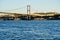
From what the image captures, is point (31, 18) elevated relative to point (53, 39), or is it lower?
lower

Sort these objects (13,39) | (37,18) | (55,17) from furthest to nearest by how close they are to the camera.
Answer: (37,18), (55,17), (13,39)

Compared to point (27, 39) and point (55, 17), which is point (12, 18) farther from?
point (27, 39)

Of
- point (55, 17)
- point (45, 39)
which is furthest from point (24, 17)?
point (45, 39)

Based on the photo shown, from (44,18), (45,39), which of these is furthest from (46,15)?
(45,39)

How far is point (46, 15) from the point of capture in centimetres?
11856

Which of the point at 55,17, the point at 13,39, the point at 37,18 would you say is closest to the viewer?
the point at 13,39

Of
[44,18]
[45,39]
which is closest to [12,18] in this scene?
[44,18]

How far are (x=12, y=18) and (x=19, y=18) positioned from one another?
2721 millimetres

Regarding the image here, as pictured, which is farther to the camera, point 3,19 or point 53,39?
point 3,19

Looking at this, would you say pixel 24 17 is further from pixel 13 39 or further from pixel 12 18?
pixel 13 39

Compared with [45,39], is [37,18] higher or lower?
lower

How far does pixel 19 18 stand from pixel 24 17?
4.27 metres

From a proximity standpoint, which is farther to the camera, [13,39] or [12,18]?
[12,18]

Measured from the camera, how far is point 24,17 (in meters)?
119
